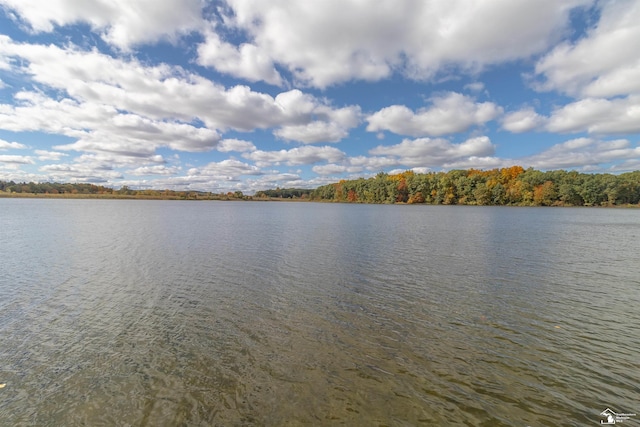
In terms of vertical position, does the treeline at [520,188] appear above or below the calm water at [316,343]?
above

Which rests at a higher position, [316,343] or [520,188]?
[520,188]

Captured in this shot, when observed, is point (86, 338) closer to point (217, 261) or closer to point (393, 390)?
point (393, 390)

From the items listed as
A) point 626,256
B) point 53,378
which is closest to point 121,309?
point 53,378

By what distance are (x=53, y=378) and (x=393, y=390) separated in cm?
980

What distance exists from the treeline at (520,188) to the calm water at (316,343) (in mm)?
136989

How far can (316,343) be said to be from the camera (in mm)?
10500

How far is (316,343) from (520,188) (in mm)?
159228

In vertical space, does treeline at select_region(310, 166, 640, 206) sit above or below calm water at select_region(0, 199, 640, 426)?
above

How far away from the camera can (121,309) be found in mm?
13383

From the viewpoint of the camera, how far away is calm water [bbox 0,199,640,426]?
7305mm

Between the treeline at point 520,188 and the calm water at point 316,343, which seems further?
the treeline at point 520,188

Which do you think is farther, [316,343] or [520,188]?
[520,188]

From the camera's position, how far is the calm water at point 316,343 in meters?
7.30

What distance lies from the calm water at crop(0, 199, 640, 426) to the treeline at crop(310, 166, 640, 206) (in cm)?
13699
